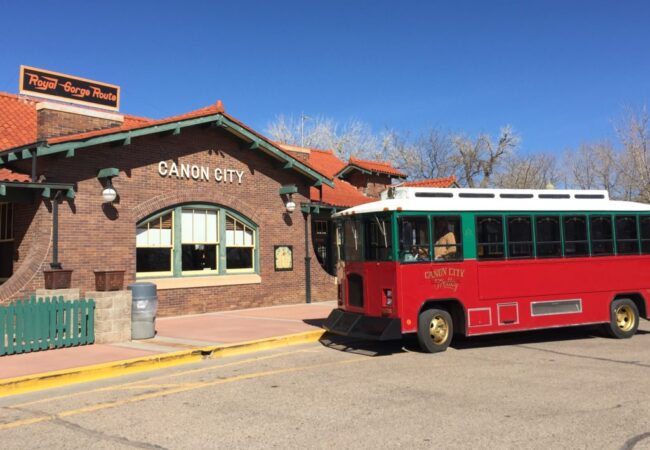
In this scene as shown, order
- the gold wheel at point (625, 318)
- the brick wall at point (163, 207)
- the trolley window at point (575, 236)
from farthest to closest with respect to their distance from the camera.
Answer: the brick wall at point (163, 207), the gold wheel at point (625, 318), the trolley window at point (575, 236)

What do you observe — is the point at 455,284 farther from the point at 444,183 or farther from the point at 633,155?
the point at 633,155

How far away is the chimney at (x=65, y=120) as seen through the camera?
45.9ft

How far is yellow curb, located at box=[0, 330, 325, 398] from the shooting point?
25.5ft

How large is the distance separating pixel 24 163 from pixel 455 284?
10.6 metres

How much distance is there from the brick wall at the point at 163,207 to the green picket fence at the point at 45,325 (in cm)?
274

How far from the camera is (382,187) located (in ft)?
90.5

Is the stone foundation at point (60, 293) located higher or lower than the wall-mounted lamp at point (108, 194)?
lower

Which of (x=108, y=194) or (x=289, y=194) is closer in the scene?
(x=108, y=194)

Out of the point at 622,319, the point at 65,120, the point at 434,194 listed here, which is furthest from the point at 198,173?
the point at 622,319

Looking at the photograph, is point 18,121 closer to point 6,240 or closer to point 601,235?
point 6,240

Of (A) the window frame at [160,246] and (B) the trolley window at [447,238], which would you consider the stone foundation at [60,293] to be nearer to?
(A) the window frame at [160,246]

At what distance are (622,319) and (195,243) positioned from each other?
1101 centimetres

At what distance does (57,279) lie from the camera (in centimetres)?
1163

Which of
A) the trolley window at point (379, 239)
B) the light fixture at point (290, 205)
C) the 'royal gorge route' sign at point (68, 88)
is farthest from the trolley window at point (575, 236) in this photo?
the 'royal gorge route' sign at point (68, 88)
